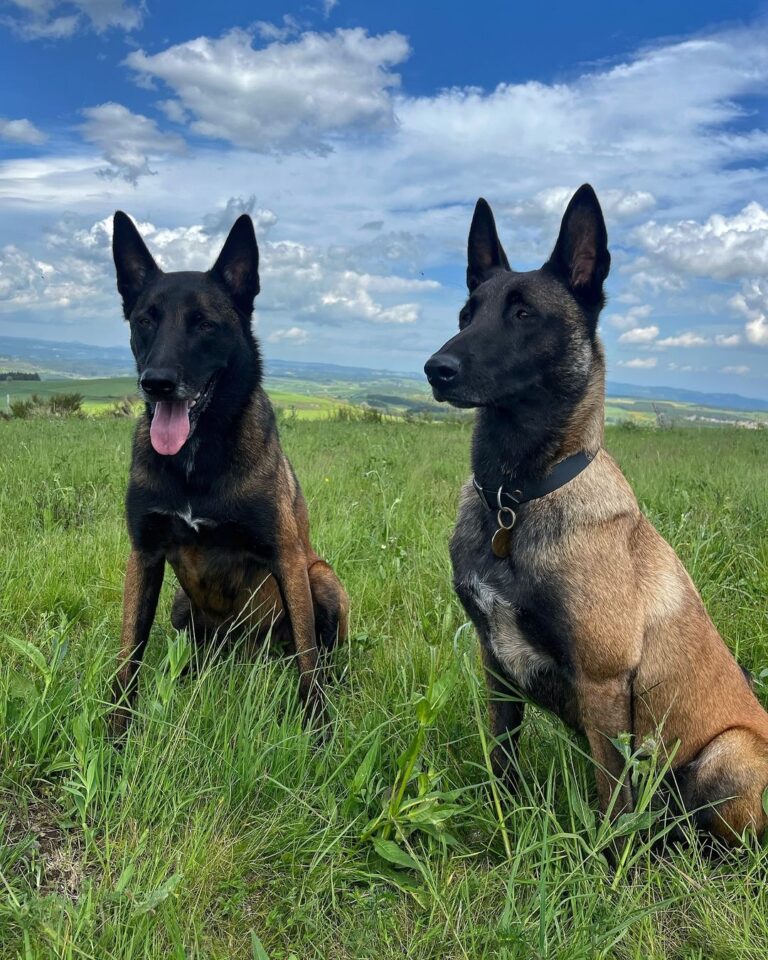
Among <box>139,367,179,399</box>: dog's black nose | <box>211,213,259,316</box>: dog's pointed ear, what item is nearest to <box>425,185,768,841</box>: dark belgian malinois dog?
<box>139,367,179,399</box>: dog's black nose

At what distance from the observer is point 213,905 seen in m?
2.11

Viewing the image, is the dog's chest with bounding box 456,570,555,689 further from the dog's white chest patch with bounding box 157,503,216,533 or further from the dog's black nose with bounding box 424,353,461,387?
the dog's white chest patch with bounding box 157,503,216,533

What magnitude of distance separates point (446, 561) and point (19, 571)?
259 centimetres

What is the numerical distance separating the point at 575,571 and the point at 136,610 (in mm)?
1939

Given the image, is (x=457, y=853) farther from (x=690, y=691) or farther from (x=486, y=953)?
(x=690, y=691)

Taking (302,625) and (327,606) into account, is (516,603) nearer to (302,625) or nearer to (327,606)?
(302,625)

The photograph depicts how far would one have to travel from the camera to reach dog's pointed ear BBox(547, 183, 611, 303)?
2.93 meters

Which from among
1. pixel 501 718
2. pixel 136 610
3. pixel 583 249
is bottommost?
pixel 501 718

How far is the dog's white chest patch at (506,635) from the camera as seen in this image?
→ 2711 millimetres

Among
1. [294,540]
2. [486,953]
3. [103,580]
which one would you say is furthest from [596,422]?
[103,580]


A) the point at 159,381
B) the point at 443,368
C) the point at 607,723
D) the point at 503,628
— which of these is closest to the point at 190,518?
the point at 159,381

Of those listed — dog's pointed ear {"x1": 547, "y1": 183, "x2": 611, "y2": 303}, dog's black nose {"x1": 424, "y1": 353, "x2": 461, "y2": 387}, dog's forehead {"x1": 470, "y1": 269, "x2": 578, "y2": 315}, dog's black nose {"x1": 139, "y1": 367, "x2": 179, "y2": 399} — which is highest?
dog's pointed ear {"x1": 547, "y1": 183, "x2": 611, "y2": 303}

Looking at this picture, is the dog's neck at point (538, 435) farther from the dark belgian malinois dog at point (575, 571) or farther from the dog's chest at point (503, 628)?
the dog's chest at point (503, 628)

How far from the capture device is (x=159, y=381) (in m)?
3.22
